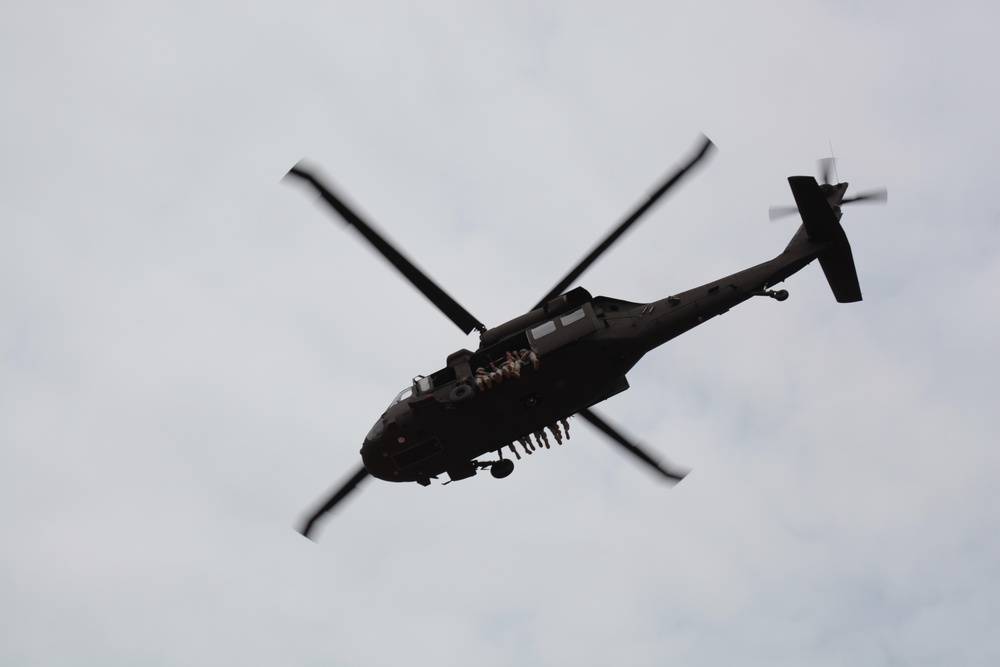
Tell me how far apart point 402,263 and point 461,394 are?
153 inches

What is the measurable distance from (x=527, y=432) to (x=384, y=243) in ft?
21.5

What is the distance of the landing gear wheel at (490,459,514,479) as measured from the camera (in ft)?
92.3

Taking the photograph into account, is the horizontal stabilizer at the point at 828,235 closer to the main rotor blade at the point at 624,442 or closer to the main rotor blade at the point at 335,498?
the main rotor blade at the point at 624,442

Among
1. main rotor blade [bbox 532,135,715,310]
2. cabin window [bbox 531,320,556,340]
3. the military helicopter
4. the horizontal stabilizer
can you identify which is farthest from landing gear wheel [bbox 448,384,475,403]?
the horizontal stabilizer

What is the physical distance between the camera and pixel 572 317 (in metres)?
26.6

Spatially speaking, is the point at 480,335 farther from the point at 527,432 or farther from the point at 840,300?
the point at 840,300

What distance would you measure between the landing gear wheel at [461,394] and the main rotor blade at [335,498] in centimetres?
502

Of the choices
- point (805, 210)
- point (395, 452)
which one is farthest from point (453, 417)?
point (805, 210)

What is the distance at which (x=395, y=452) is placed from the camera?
27.2 metres

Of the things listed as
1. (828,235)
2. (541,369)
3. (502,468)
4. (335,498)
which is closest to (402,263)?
(541,369)

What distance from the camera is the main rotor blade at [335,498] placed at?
2960 centimetres

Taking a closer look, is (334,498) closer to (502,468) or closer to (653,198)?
(502,468)

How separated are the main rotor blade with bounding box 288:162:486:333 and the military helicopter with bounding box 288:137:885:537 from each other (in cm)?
3

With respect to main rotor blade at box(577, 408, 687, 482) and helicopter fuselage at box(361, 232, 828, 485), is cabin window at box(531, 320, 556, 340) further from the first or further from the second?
main rotor blade at box(577, 408, 687, 482)
